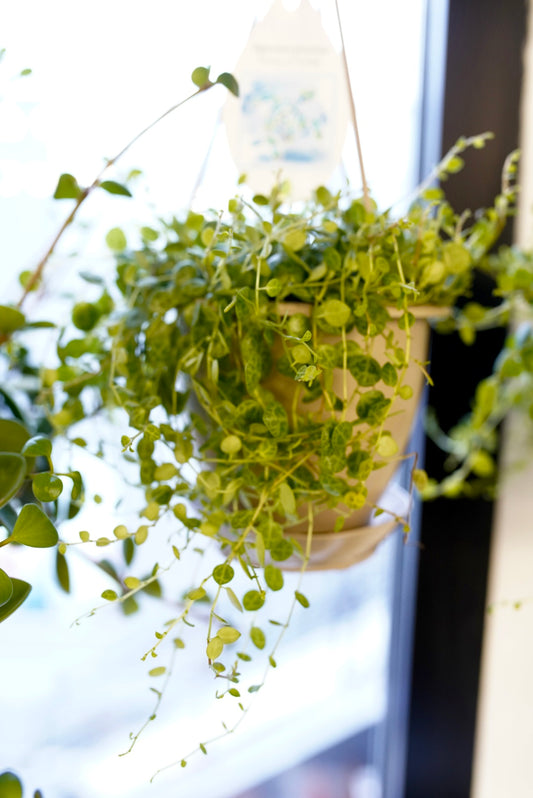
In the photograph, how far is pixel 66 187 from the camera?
0.54 metres

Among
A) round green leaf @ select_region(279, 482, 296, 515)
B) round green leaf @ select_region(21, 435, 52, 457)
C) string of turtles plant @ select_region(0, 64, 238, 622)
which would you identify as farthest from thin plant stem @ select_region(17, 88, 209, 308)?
round green leaf @ select_region(279, 482, 296, 515)

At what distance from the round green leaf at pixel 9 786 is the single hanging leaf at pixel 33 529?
17cm

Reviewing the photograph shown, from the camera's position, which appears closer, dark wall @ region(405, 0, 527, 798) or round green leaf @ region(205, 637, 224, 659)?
round green leaf @ region(205, 637, 224, 659)

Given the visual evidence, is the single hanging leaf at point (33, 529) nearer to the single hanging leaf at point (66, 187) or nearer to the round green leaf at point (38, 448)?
the round green leaf at point (38, 448)

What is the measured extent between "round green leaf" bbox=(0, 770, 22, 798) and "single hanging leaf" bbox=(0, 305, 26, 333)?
319 millimetres

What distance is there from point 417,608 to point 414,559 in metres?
0.07

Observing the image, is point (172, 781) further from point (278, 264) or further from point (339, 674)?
point (278, 264)

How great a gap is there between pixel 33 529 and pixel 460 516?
68 cm

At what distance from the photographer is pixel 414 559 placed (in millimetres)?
1008

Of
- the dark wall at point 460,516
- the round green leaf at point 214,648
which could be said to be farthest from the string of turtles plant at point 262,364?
the dark wall at point 460,516

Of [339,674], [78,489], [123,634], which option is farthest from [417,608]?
[78,489]

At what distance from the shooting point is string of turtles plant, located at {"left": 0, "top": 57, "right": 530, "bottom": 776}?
481mm

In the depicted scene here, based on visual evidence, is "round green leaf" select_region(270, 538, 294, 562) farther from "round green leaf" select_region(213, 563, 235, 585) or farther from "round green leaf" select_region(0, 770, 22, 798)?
"round green leaf" select_region(0, 770, 22, 798)

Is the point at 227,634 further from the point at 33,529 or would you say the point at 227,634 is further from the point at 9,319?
the point at 9,319
